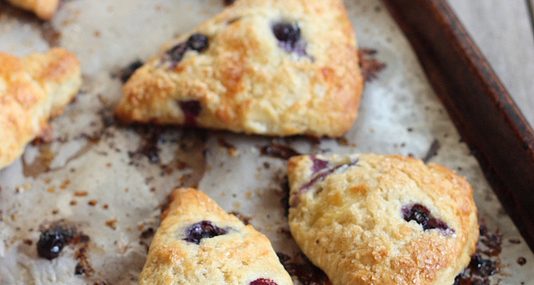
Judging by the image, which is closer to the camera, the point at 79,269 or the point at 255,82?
the point at 79,269

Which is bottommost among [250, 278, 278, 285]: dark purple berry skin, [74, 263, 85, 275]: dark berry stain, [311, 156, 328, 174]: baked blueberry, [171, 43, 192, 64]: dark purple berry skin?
[74, 263, 85, 275]: dark berry stain

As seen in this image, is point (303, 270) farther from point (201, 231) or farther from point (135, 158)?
point (135, 158)

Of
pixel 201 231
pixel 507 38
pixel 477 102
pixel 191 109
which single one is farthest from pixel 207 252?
pixel 507 38

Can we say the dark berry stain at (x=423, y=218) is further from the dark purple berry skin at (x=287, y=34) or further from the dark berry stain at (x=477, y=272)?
the dark purple berry skin at (x=287, y=34)

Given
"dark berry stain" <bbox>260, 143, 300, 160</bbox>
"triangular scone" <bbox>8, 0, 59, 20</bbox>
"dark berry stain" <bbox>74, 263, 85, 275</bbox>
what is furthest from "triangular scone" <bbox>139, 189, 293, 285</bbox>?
"triangular scone" <bbox>8, 0, 59, 20</bbox>

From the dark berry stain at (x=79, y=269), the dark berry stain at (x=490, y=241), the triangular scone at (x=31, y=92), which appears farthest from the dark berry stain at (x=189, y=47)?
the dark berry stain at (x=490, y=241)

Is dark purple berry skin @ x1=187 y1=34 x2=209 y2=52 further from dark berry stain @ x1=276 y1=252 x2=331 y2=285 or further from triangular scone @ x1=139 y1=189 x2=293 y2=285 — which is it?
dark berry stain @ x1=276 y1=252 x2=331 y2=285

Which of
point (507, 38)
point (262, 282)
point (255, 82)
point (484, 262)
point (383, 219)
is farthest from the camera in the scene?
point (507, 38)

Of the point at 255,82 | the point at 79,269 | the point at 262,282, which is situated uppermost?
the point at 255,82
